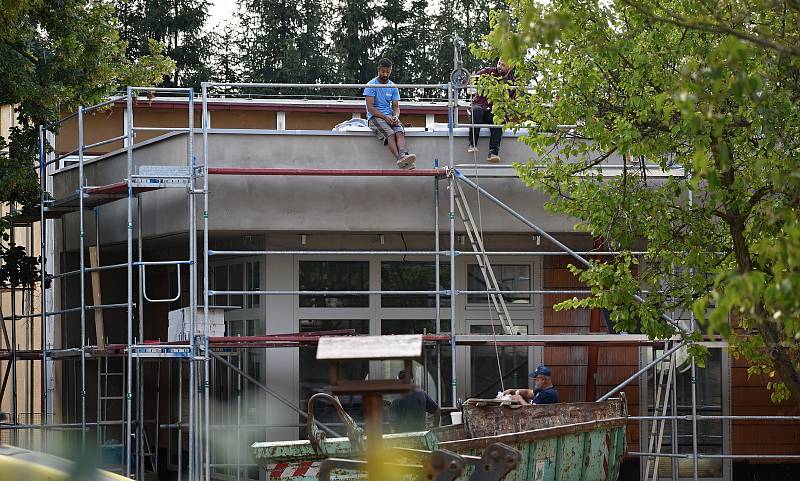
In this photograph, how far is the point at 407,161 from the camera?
57.0 feet

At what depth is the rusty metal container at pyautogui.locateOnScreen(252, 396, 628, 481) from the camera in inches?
494

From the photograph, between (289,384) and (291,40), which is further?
(291,40)

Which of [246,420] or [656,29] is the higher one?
[656,29]

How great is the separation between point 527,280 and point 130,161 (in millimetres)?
5809

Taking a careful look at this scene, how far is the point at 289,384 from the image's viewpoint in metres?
18.5

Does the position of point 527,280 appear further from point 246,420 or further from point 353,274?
point 246,420

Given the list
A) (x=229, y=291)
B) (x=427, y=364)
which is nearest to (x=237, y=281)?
(x=229, y=291)

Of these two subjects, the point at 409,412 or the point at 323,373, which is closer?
the point at 409,412

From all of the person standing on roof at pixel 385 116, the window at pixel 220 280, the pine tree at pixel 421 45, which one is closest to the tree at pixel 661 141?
the person standing on roof at pixel 385 116

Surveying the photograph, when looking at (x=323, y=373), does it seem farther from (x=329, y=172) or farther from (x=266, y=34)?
(x=266, y=34)

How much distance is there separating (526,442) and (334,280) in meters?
5.94

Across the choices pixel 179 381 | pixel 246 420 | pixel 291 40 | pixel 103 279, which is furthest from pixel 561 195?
pixel 291 40

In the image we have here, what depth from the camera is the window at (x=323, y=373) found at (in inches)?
722

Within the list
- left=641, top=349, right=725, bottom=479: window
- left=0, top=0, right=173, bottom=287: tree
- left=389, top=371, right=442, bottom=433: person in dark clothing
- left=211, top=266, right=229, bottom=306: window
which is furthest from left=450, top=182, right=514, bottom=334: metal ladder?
left=0, top=0, right=173, bottom=287: tree
